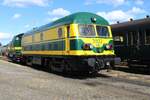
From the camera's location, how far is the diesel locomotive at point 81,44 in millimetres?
17984

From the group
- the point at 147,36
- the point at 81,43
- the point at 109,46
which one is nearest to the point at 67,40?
the point at 81,43

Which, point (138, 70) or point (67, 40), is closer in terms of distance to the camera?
point (67, 40)

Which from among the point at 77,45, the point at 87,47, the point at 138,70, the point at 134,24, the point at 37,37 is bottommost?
the point at 138,70

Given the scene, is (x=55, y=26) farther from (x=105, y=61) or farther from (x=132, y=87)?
(x=132, y=87)

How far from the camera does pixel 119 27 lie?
23.7 meters

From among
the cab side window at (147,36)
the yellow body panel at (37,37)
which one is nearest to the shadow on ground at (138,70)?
the cab side window at (147,36)

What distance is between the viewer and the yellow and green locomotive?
59.0 ft

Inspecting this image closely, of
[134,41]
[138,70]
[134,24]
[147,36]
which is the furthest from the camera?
[138,70]

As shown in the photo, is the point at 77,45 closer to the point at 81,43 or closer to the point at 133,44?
the point at 81,43

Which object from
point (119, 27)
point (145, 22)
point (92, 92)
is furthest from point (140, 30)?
point (92, 92)

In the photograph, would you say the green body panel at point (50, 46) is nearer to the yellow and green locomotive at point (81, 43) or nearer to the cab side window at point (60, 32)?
the yellow and green locomotive at point (81, 43)

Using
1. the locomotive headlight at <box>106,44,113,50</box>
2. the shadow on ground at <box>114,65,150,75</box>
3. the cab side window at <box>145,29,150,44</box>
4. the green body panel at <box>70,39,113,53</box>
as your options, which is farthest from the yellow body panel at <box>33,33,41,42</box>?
the cab side window at <box>145,29,150,44</box>

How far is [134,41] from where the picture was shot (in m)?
21.6

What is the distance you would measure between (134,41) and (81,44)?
16.0 ft
